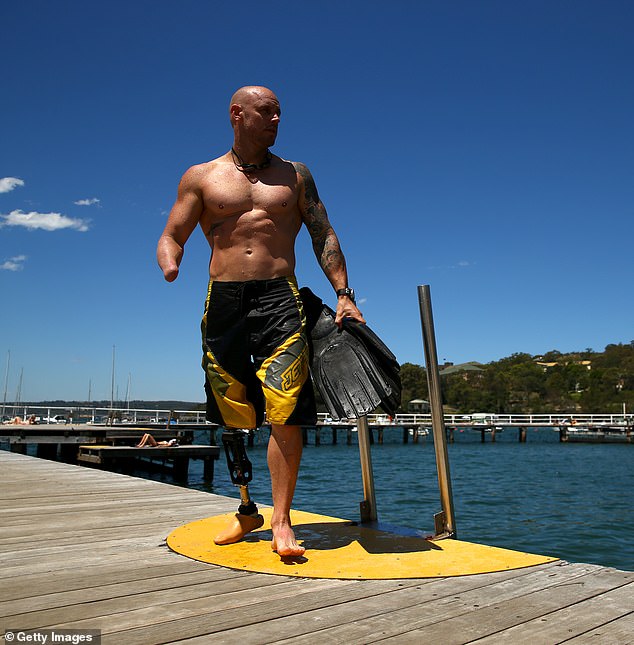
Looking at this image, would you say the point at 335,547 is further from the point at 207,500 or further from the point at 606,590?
the point at 207,500

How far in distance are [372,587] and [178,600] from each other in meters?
0.62

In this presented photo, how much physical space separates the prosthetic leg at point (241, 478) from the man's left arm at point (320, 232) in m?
0.88

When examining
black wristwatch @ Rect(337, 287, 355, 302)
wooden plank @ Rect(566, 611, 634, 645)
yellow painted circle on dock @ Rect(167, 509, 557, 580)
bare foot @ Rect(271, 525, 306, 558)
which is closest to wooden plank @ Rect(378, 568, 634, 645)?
wooden plank @ Rect(566, 611, 634, 645)

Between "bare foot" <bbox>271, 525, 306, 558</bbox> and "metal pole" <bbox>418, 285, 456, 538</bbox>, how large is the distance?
2.64 ft

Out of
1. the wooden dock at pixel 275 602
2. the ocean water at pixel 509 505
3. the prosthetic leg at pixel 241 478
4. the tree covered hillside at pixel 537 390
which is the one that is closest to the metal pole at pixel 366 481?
the ocean water at pixel 509 505

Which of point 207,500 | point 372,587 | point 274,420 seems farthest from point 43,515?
point 372,587

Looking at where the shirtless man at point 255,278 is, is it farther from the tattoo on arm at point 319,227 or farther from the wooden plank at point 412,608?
the wooden plank at point 412,608

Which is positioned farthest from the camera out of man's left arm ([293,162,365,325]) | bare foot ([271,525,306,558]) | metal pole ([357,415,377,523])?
metal pole ([357,415,377,523])

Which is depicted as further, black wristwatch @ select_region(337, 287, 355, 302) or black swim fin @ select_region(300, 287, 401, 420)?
black wristwatch @ select_region(337, 287, 355, 302)

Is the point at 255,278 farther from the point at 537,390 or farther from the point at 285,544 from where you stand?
the point at 537,390

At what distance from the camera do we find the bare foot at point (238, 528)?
2.82 m

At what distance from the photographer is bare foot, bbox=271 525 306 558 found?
2482 millimetres

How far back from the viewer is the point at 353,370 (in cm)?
272

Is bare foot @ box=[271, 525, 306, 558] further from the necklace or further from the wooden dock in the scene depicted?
the necklace
